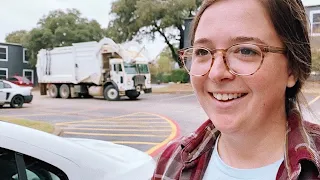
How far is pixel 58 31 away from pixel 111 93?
2.95 m

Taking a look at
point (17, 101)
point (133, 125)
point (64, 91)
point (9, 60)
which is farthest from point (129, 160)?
point (64, 91)

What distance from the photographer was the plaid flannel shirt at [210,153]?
0.70 meters

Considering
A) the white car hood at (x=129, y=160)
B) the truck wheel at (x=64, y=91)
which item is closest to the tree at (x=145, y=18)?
the truck wheel at (x=64, y=91)

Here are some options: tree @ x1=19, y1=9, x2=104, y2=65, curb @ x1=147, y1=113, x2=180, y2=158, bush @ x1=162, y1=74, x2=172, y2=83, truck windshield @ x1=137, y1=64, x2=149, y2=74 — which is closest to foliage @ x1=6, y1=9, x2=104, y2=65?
tree @ x1=19, y1=9, x2=104, y2=65

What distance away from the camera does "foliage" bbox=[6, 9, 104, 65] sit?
1209 cm

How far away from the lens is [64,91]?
14391mm

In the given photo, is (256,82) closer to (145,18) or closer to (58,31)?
(58,31)

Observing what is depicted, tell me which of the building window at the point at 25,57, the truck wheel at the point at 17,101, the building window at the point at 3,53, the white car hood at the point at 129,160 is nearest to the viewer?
the white car hood at the point at 129,160

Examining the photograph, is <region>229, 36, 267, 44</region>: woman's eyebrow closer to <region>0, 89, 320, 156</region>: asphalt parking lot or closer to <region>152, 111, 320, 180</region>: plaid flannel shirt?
<region>152, 111, 320, 180</region>: plaid flannel shirt

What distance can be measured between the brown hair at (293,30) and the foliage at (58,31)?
1142cm

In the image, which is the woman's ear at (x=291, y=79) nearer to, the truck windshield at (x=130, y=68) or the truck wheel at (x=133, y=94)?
the truck windshield at (x=130, y=68)

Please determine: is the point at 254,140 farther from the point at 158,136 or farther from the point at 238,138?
the point at 158,136

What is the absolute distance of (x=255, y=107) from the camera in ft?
2.39

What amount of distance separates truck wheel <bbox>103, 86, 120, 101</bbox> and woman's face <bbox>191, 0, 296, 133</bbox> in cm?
1223
